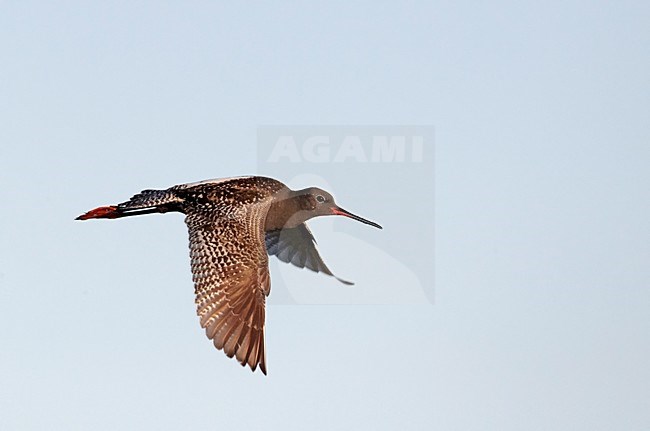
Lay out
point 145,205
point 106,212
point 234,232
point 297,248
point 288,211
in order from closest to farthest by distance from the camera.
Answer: point 234,232
point 145,205
point 106,212
point 288,211
point 297,248

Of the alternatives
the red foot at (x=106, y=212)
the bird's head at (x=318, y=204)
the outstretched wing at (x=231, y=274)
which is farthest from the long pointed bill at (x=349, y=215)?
the red foot at (x=106, y=212)

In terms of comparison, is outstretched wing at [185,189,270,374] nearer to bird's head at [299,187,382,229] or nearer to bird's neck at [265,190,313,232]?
bird's neck at [265,190,313,232]

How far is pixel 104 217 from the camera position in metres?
19.9

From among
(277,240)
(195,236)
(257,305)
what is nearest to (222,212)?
(195,236)

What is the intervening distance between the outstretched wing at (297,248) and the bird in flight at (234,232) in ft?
1.95

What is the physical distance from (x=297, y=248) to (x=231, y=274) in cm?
491

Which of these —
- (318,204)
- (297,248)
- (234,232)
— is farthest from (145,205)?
(297,248)

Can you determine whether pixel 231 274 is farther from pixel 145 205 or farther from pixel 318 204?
pixel 318 204

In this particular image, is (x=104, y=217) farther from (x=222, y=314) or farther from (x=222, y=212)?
(x=222, y=314)

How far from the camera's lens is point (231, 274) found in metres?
17.5

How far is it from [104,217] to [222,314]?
4.14 metres

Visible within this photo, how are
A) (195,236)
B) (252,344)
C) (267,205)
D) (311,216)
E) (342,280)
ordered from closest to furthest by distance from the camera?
(252,344) < (195,236) < (267,205) < (311,216) < (342,280)

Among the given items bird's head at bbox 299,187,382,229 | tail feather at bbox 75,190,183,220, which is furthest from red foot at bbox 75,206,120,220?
bird's head at bbox 299,187,382,229

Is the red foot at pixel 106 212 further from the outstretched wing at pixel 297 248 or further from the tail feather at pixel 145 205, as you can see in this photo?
the outstretched wing at pixel 297 248
